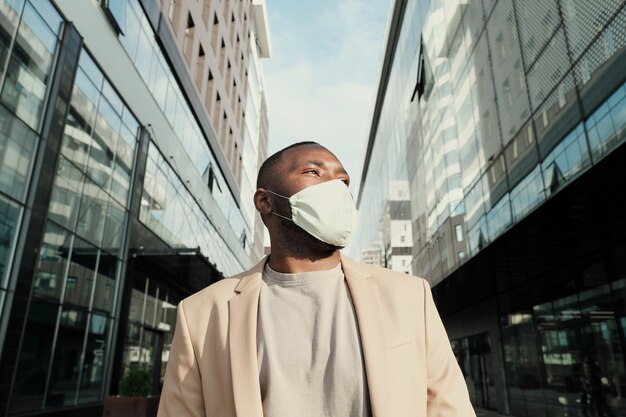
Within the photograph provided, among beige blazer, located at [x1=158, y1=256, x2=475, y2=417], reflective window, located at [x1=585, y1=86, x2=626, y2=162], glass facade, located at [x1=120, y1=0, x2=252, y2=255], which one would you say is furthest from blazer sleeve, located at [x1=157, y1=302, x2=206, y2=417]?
glass facade, located at [x1=120, y1=0, x2=252, y2=255]

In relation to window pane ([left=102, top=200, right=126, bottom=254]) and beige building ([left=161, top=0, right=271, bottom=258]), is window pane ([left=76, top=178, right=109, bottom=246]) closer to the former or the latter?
window pane ([left=102, top=200, right=126, bottom=254])

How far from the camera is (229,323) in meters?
1.80

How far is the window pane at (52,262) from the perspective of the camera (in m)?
10.1

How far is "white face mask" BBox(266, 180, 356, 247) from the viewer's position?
1941 millimetres

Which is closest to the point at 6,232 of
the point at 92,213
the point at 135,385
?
the point at 92,213

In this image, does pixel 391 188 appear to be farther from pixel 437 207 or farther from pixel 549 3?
pixel 549 3

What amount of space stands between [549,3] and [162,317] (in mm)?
17611

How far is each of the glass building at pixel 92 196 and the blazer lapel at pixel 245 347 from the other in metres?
8.89

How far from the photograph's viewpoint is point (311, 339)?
1.73 m

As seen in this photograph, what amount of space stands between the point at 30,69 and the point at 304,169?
32.8 ft

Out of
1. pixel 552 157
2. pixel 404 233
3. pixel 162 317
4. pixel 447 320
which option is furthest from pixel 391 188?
pixel 552 157

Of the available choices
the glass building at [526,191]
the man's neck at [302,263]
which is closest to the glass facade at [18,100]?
the man's neck at [302,263]

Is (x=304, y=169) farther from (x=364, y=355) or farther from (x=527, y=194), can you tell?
(x=527, y=194)

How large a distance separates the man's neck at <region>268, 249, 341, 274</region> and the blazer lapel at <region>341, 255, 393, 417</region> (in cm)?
6
